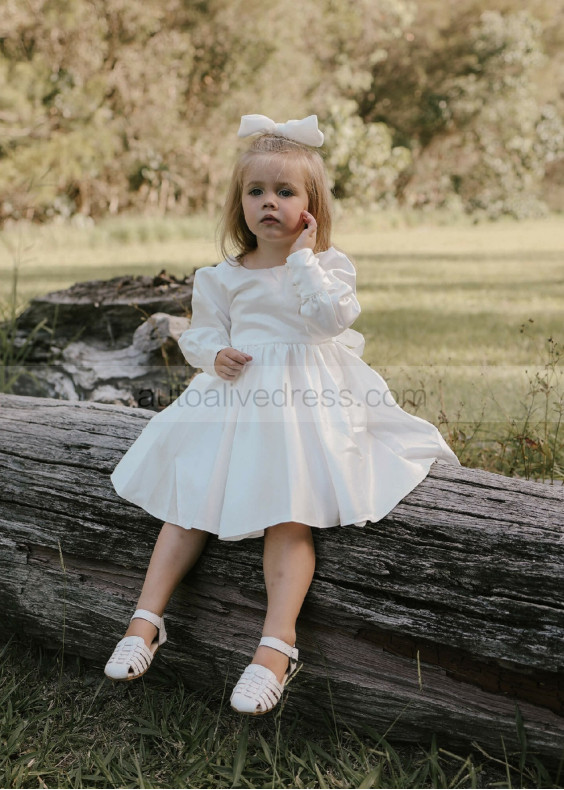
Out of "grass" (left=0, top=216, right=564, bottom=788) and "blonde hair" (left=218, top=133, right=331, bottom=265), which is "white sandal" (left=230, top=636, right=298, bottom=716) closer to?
"grass" (left=0, top=216, right=564, bottom=788)

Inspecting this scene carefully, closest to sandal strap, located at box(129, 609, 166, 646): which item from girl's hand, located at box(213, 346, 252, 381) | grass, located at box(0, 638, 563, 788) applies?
grass, located at box(0, 638, 563, 788)

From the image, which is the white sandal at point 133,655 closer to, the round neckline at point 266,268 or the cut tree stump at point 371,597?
the cut tree stump at point 371,597

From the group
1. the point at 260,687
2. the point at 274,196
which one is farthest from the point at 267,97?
the point at 260,687

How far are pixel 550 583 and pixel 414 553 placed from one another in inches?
11.6

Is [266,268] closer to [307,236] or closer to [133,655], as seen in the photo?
[307,236]

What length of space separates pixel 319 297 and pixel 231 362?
0.29 metres

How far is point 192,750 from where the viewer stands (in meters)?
1.96

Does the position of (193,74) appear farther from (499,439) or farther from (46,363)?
(499,439)

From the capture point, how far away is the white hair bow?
85.2 inches

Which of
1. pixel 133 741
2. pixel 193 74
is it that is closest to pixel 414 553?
pixel 133 741

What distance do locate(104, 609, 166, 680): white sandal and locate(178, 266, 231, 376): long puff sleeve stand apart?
0.66 m

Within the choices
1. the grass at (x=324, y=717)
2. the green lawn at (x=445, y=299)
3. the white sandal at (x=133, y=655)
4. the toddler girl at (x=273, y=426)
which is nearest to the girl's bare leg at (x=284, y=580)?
the toddler girl at (x=273, y=426)

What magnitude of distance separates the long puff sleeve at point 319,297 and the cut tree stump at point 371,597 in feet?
1.51

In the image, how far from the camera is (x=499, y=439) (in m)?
3.08
